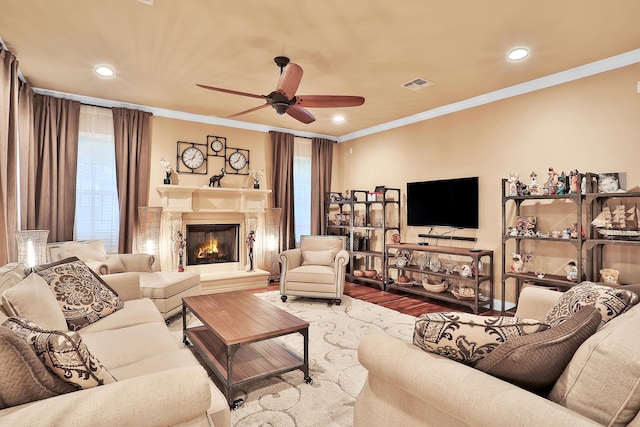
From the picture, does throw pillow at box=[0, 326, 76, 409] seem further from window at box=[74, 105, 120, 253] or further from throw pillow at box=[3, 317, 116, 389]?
window at box=[74, 105, 120, 253]

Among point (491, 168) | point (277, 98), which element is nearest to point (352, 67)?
point (277, 98)

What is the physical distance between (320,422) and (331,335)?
1333mm

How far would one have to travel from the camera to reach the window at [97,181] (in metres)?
4.57

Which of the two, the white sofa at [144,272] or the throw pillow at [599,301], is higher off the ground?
the throw pillow at [599,301]

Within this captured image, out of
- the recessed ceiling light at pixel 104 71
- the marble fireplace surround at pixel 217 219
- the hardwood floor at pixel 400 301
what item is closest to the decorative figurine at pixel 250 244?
the marble fireplace surround at pixel 217 219

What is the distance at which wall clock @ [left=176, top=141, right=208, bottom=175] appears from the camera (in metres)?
5.26

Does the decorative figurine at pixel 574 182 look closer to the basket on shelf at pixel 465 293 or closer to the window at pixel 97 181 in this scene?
the basket on shelf at pixel 465 293

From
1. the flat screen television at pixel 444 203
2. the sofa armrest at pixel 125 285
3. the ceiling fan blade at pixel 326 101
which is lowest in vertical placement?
the sofa armrest at pixel 125 285

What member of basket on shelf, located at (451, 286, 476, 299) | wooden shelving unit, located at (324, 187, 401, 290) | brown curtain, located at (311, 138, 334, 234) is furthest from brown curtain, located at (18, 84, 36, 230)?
basket on shelf, located at (451, 286, 476, 299)

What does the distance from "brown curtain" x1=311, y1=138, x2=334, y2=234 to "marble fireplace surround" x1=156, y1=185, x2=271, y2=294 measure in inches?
38.3

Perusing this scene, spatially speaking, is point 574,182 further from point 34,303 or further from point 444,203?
point 34,303

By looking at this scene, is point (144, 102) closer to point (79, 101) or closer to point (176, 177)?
point (79, 101)

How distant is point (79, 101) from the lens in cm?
450

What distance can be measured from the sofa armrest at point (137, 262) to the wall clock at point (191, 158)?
5.45 feet
